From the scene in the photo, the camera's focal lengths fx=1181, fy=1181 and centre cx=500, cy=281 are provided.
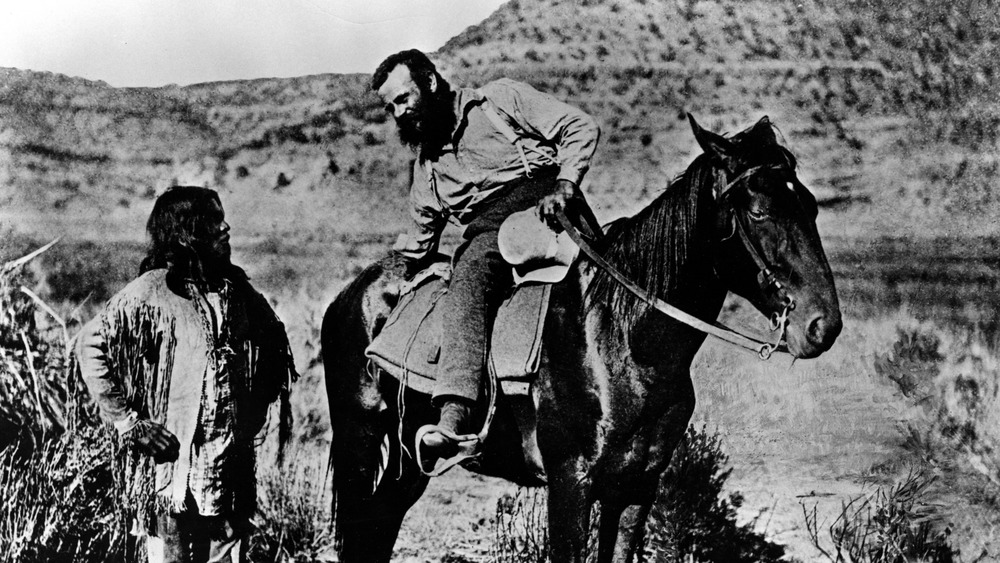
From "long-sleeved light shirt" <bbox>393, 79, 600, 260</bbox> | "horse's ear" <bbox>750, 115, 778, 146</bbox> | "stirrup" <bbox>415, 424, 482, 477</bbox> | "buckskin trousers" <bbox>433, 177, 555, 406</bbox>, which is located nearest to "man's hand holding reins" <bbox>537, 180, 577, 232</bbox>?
"buckskin trousers" <bbox>433, 177, 555, 406</bbox>

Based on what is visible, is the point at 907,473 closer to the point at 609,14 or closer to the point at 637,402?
the point at 637,402

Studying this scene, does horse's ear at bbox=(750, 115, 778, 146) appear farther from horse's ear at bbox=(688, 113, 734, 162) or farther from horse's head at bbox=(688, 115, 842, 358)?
horse's ear at bbox=(688, 113, 734, 162)

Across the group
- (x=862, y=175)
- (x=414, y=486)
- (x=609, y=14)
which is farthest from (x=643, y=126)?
(x=414, y=486)

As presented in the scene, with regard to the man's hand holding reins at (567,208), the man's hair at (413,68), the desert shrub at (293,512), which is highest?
the man's hair at (413,68)

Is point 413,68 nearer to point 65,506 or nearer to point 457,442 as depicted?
point 457,442

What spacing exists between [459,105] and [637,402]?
167cm

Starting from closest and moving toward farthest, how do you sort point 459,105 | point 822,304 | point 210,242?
point 822,304 < point 459,105 < point 210,242

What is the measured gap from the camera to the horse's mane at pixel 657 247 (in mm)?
4723

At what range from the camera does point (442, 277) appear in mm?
5223

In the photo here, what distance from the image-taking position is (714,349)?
5.60 meters

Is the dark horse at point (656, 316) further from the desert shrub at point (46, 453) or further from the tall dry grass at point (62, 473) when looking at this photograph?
the desert shrub at point (46, 453)

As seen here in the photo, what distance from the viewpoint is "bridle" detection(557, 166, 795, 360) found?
459 centimetres

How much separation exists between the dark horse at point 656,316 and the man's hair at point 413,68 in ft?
3.86

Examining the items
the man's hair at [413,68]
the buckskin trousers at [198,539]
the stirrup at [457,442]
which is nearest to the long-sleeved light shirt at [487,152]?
the man's hair at [413,68]
